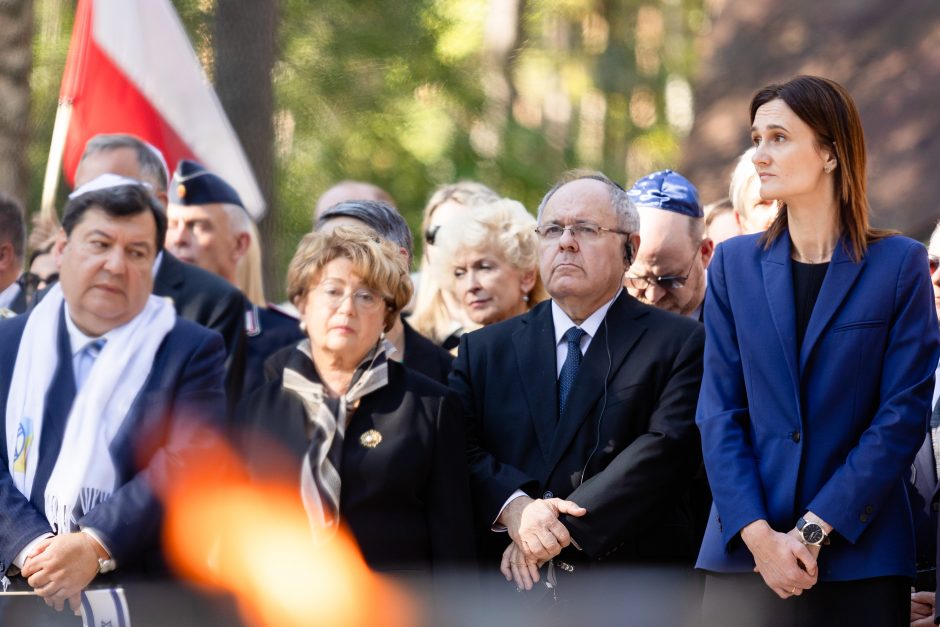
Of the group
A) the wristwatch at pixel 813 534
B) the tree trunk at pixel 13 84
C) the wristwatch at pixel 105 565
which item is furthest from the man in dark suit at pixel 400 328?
the tree trunk at pixel 13 84

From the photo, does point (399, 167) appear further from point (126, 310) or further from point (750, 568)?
point (750, 568)

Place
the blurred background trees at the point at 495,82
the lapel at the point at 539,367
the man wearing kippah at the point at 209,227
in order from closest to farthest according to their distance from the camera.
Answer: the lapel at the point at 539,367 < the man wearing kippah at the point at 209,227 < the blurred background trees at the point at 495,82

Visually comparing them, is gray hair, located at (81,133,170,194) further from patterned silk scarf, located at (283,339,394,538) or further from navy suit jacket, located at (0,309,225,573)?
patterned silk scarf, located at (283,339,394,538)

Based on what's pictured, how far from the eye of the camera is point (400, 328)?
5406 mm

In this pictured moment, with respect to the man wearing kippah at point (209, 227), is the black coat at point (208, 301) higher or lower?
lower

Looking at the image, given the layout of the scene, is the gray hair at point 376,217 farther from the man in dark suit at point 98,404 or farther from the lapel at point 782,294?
the lapel at point 782,294

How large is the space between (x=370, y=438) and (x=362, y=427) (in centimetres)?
5

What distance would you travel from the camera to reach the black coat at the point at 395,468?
4414 mm

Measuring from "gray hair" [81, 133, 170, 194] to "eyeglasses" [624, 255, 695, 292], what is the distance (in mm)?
2096

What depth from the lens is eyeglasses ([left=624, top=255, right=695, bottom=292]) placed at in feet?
17.7

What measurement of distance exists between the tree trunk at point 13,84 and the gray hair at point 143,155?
3.04 meters

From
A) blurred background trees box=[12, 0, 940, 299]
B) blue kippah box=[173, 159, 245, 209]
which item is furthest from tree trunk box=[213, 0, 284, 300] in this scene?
blue kippah box=[173, 159, 245, 209]

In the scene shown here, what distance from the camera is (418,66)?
1447 cm

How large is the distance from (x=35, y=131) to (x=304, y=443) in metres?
9.65
